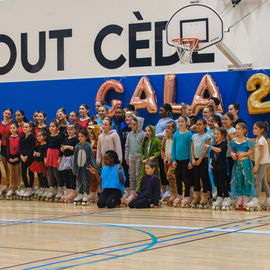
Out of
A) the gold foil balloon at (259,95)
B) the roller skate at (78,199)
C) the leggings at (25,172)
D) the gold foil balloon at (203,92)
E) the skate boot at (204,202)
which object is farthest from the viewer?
the gold foil balloon at (203,92)

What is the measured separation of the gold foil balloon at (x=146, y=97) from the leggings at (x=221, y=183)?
3.93 m

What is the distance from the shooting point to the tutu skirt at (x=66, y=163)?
1090cm

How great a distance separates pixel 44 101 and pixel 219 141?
6455mm

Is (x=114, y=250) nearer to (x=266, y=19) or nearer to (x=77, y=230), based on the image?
(x=77, y=230)

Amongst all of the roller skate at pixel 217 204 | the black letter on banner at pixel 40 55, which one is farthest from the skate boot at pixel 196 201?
the black letter on banner at pixel 40 55

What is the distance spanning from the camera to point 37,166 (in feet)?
37.7

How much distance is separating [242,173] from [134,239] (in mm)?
3464

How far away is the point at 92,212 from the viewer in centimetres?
930

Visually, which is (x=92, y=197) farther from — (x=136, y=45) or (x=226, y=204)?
(x=136, y=45)

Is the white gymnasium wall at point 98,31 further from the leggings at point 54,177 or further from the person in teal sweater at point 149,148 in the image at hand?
the leggings at point 54,177

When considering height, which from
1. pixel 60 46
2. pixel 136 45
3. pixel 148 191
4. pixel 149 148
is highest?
pixel 60 46

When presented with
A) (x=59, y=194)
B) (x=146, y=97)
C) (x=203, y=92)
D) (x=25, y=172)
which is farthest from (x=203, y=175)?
(x=146, y=97)

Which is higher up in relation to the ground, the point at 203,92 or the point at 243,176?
the point at 203,92

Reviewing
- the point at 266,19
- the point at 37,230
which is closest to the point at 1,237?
the point at 37,230
